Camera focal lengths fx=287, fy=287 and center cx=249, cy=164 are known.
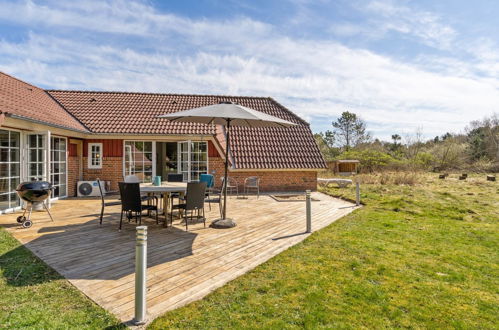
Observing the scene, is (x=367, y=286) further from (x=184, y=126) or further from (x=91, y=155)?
(x=91, y=155)

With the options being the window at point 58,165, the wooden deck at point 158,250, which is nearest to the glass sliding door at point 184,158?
the window at point 58,165

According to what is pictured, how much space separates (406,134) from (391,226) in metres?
20.3

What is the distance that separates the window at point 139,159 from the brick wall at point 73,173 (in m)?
1.73

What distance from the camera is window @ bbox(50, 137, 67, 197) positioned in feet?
30.5

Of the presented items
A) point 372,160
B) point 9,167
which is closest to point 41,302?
point 9,167

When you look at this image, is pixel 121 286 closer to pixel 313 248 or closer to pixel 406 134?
pixel 313 248

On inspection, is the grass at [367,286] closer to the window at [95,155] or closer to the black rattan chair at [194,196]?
the black rattan chair at [194,196]

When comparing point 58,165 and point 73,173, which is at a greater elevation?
point 58,165

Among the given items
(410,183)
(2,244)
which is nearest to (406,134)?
(410,183)

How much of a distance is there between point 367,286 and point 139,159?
10235 mm

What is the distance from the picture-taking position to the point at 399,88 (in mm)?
11516

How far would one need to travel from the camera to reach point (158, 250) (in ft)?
14.9

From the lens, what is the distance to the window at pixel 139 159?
11.5m

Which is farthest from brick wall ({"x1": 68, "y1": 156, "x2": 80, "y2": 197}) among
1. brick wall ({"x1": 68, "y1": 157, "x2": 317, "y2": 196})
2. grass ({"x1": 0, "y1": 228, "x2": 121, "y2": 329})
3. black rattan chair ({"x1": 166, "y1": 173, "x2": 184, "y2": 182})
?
grass ({"x1": 0, "y1": 228, "x2": 121, "y2": 329})
